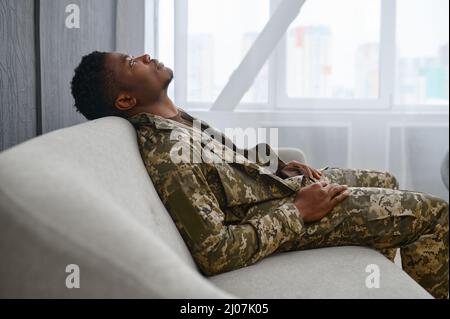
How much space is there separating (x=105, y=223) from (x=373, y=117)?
2.90m

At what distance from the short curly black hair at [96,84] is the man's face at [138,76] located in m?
0.02

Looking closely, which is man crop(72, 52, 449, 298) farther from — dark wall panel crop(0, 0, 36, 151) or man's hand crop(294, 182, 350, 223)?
dark wall panel crop(0, 0, 36, 151)

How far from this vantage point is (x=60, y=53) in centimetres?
170

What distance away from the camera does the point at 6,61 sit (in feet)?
4.23

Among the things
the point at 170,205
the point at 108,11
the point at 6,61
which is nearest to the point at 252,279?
the point at 170,205

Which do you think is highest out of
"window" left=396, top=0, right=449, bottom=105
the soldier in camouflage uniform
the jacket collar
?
"window" left=396, top=0, right=449, bottom=105

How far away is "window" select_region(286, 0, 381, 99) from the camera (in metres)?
3.23

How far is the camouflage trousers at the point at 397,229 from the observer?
143 centimetres

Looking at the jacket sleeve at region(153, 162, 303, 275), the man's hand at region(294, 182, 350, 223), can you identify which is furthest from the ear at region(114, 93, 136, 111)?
the man's hand at region(294, 182, 350, 223)

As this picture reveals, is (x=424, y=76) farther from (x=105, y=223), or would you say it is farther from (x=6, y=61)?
(x=105, y=223)

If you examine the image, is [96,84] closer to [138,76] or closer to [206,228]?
[138,76]

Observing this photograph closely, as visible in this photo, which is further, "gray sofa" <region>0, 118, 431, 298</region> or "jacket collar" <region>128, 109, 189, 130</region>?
"jacket collar" <region>128, 109, 189, 130</region>
